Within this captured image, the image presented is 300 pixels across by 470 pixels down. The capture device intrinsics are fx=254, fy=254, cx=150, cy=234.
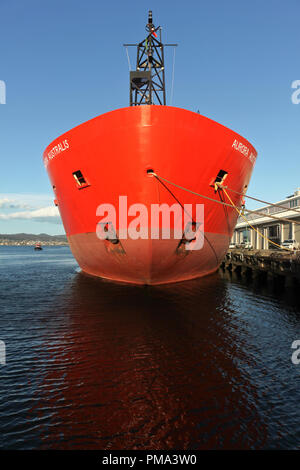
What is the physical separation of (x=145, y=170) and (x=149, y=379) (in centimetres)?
612

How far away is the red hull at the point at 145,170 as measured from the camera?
818cm

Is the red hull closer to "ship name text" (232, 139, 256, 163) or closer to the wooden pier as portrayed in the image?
"ship name text" (232, 139, 256, 163)

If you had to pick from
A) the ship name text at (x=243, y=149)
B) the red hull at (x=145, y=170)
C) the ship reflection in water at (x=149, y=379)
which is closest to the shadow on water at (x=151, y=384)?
the ship reflection in water at (x=149, y=379)

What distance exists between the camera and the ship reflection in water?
2.97 meters

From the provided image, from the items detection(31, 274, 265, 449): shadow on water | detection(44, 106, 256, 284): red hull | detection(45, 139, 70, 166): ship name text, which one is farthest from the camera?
detection(45, 139, 70, 166): ship name text

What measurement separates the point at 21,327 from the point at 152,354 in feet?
12.6

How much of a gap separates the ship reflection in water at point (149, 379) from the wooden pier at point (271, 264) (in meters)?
3.73

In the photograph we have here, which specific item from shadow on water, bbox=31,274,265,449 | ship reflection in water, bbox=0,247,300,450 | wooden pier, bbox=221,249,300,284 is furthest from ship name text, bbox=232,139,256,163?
shadow on water, bbox=31,274,265,449

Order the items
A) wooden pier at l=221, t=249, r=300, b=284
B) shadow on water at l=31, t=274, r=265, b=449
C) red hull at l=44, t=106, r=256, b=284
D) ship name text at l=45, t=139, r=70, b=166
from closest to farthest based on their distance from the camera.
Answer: shadow on water at l=31, t=274, r=265, b=449
red hull at l=44, t=106, r=256, b=284
ship name text at l=45, t=139, r=70, b=166
wooden pier at l=221, t=249, r=300, b=284

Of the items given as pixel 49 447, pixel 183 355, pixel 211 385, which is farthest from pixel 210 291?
pixel 49 447

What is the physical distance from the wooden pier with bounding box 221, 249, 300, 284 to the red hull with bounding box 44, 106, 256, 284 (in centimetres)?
347

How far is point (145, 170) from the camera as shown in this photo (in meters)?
8.32

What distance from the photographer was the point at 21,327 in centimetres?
670

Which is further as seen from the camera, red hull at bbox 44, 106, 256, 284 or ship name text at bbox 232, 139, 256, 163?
ship name text at bbox 232, 139, 256, 163
